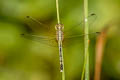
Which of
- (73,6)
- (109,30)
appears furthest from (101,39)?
(73,6)

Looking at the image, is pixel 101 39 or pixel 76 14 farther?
pixel 76 14

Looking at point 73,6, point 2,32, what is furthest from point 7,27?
point 73,6

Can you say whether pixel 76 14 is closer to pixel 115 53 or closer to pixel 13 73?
pixel 115 53

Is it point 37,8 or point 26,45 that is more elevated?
point 37,8

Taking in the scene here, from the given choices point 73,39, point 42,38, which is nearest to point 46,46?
point 42,38

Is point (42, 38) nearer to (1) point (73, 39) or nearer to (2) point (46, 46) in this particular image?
(2) point (46, 46)

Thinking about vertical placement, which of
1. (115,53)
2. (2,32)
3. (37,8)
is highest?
(37,8)
